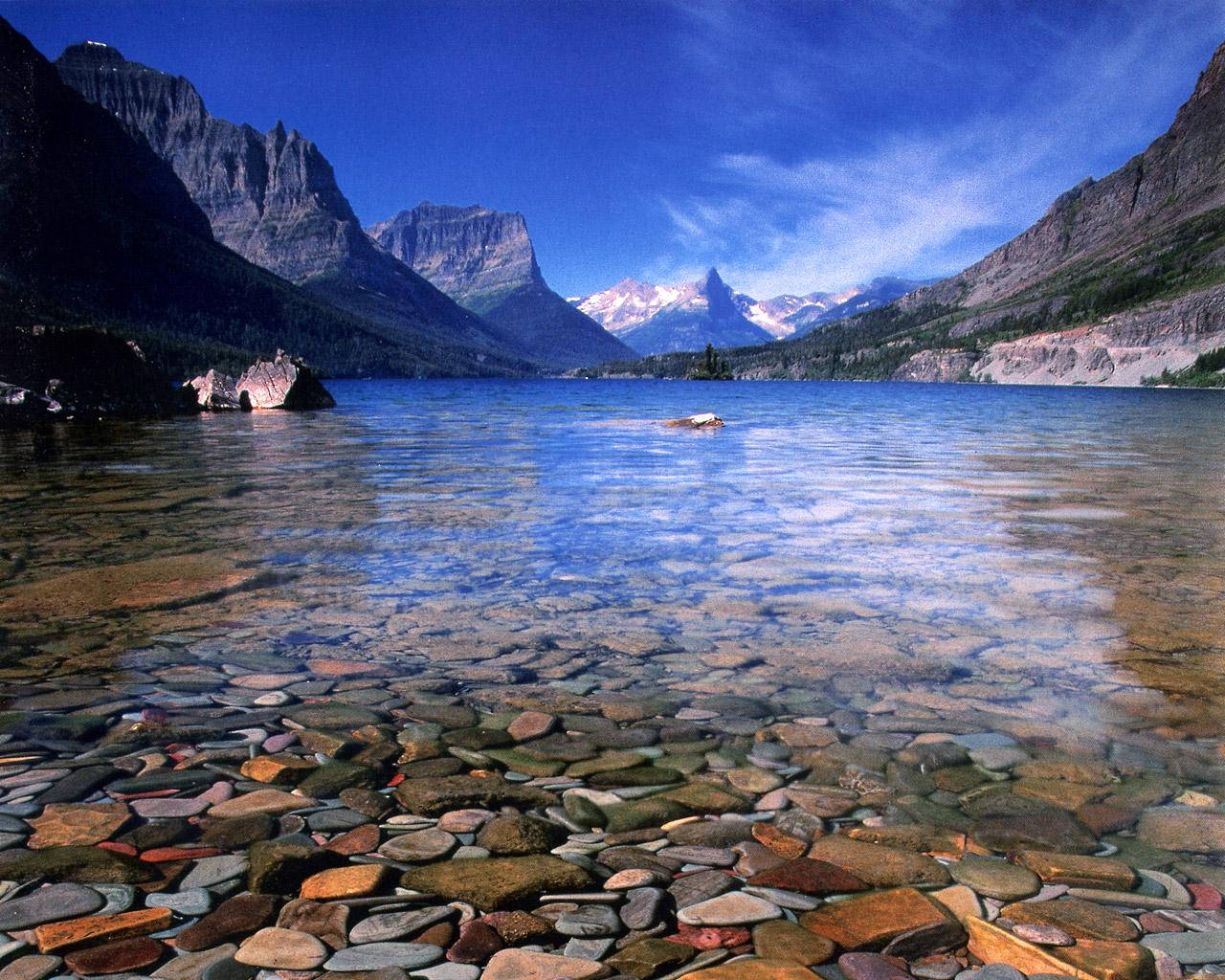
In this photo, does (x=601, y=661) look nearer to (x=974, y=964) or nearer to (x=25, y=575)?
(x=974, y=964)

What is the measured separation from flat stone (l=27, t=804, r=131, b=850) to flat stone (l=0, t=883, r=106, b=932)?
44cm

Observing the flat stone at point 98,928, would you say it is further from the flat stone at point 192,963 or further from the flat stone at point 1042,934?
the flat stone at point 1042,934

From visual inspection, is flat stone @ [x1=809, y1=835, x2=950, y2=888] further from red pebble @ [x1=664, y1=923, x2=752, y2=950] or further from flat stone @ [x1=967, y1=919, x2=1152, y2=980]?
red pebble @ [x1=664, y1=923, x2=752, y2=950]

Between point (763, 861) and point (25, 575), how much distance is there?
33.3 feet

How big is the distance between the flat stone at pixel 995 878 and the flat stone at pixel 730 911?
1.05m

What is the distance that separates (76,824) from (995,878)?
15.9ft

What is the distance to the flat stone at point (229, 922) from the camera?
3.31 m

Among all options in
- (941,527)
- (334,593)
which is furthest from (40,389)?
(941,527)

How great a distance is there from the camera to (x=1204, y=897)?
12.5 ft

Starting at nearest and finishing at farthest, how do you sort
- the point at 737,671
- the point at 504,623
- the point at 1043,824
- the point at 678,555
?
the point at 1043,824 → the point at 737,671 → the point at 504,623 → the point at 678,555

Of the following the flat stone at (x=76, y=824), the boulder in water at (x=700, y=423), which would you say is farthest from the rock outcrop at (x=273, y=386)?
the flat stone at (x=76, y=824)

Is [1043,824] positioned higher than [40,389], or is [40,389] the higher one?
[40,389]

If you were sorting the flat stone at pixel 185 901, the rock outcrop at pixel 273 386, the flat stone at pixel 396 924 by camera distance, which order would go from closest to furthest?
1. the flat stone at pixel 396 924
2. the flat stone at pixel 185 901
3. the rock outcrop at pixel 273 386

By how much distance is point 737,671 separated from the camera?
22.8 feet
